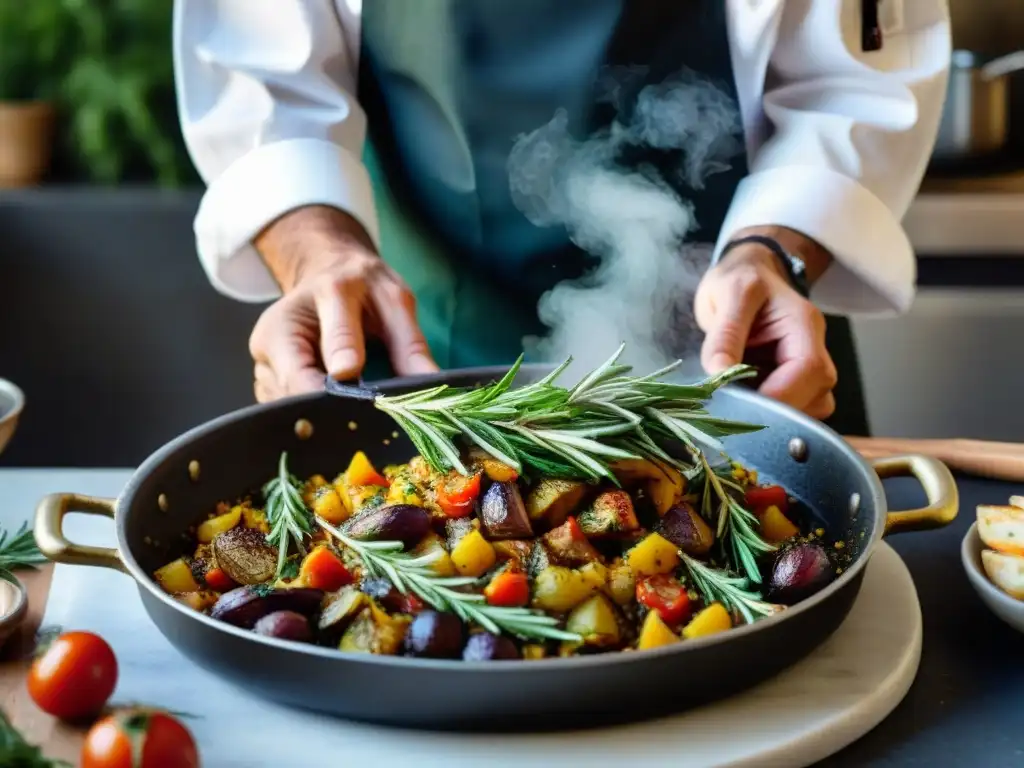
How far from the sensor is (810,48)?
1.90 metres

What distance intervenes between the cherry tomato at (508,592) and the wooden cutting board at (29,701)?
14.5 inches

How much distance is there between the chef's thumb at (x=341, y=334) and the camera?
148cm

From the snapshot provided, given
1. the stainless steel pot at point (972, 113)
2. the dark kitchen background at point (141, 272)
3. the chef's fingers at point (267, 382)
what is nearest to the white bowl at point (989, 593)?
the chef's fingers at point (267, 382)

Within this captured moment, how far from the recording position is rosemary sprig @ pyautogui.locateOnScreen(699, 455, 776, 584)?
115 cm

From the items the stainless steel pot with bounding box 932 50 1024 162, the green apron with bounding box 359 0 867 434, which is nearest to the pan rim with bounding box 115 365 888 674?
the green apron with bounding box 359 0 867 434

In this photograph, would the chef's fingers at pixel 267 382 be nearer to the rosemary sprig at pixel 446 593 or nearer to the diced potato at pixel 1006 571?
the rosemary sprig at pixel 446 593

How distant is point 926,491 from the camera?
125 cm

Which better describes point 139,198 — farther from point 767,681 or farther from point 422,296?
point 767,681

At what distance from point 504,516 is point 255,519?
35 cm

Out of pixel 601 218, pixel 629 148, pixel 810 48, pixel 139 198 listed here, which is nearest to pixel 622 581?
pixel 601 218

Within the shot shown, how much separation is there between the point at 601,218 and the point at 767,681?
94 cm

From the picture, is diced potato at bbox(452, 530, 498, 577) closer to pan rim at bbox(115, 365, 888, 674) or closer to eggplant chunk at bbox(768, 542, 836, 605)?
pan rim at bbox(115, 365, 888, 674)

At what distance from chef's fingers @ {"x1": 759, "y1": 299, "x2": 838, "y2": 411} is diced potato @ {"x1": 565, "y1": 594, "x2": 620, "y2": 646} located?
1.74 ft

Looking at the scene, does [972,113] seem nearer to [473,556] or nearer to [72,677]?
[473,556]
